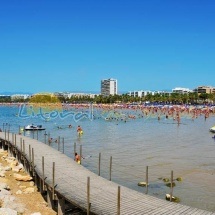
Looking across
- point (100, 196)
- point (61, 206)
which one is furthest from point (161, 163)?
point (100, 196)

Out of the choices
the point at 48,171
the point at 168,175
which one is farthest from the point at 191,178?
the point at 48,171

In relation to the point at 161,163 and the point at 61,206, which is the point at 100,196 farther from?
the point at 161,163

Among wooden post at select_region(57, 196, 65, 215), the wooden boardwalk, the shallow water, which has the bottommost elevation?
the shallow water

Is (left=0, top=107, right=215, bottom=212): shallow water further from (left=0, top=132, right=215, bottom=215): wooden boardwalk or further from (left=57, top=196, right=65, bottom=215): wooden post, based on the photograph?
(left=57, top=196, right=65, bottom=215): wooden post

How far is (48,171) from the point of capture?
1898 centimetres

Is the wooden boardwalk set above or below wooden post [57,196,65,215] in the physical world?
above

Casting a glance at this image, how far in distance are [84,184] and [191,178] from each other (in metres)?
9.36

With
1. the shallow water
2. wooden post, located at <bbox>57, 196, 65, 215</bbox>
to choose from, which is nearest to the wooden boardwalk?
wooden post, located at <bbox>57, 196, 65, 215</bbox>

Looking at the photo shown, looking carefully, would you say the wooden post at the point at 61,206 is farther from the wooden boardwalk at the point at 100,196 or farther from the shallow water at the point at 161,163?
the shallow water at the point at 161,163

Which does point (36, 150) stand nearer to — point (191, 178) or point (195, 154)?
point (191, 178)

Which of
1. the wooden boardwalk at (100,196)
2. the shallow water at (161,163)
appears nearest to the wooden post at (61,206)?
the wooden boardwalk at (100,196)

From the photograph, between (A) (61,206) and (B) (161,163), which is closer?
(A) (61,206)

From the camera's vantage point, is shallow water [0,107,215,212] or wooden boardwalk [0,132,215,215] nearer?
wooden boardwalk [0,132,215,215]

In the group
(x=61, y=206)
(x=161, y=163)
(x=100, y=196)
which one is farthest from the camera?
(x=161, y=163)
